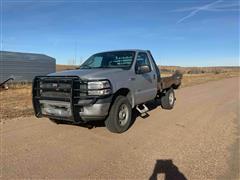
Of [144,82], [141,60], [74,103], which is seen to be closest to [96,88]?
[74,103]

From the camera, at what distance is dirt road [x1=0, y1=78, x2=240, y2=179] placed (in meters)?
4.36

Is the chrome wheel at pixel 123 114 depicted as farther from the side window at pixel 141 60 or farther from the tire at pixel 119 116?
the side window at pixel 141 60

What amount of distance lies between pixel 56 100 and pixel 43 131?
3.48ft

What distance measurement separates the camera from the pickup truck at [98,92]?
5910 mm

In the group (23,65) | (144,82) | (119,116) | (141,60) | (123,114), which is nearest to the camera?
(119,116)

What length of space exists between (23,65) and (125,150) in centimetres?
2176

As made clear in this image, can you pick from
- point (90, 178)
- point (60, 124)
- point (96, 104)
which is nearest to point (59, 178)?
point (90, 178)

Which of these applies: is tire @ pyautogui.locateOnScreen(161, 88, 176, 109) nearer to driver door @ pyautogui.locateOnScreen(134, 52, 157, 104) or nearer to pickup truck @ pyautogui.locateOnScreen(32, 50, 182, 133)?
driver door @ pyautogui.locateOnScreen(134, 52, 157, 104)

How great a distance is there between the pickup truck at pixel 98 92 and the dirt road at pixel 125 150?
49cm

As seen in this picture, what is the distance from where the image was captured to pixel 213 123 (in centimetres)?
776

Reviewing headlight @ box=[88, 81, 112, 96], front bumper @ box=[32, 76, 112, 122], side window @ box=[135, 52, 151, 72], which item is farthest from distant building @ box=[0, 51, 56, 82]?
headlight @ box=[88, 81, 112, 96]

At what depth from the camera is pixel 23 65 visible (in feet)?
82.1

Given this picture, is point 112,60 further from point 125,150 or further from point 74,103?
point 125,150

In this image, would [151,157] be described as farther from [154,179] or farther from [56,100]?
[56,100]
